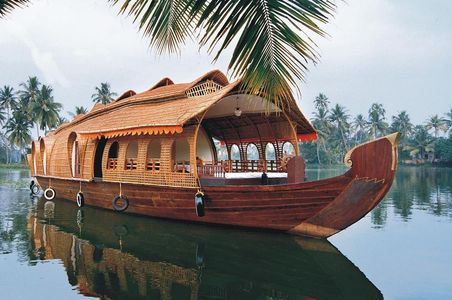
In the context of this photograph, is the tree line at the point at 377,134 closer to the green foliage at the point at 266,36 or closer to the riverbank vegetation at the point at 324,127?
the riverbank vegetation at the point at 324,127

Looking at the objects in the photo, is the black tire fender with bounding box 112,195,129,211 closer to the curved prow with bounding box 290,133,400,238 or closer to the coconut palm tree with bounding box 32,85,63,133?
the curved prow with bounding box 290,133,400,238

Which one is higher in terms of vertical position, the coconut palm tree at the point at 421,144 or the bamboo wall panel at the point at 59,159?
the coconut palm tree at the point at 421,144

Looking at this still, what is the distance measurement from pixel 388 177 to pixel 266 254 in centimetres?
232

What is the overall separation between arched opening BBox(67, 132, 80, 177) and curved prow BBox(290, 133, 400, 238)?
7366 mm

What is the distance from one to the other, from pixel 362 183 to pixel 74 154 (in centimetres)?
845

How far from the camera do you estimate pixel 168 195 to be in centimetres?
801

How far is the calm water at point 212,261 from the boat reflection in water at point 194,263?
0.04 ft

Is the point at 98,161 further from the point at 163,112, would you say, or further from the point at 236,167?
the point at 236,167

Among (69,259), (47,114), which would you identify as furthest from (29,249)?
(47,114)

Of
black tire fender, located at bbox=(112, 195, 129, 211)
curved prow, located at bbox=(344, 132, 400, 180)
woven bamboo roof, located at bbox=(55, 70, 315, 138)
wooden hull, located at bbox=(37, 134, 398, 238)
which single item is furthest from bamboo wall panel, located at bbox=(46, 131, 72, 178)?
curved prow, located at bbox=(344, 132, 400, 180)

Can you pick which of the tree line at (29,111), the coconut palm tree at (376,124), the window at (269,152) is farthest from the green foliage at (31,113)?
the coconut palm tree at (376,124)

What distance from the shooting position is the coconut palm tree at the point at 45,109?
34.8 metres

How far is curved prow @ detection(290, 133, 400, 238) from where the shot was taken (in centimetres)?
585

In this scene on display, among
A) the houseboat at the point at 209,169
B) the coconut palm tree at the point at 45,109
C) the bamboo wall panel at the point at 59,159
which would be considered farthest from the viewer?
the coconut palm tree at the point at 45,109
